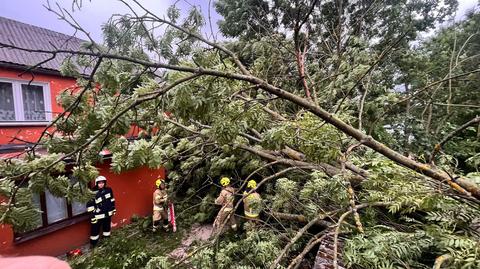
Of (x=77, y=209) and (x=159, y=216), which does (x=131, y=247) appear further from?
(x=77, y=209)

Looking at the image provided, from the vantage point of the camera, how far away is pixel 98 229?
23.3ft

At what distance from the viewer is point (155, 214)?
25.8ft

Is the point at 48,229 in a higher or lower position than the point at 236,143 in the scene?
lower

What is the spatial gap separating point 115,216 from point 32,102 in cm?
406

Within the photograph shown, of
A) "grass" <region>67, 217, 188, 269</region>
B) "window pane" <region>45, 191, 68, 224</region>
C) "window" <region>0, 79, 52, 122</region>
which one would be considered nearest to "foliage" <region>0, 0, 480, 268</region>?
"grass" <region>67, 217, 188, 269</region>

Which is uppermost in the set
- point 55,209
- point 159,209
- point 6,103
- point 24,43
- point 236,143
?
point 24,43

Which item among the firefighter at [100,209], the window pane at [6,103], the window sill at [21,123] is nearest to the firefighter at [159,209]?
the firefighter at [100,209]

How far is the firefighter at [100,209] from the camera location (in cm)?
695

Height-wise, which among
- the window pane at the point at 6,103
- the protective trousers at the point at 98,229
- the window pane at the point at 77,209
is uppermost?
the window pane at the point at 6,103

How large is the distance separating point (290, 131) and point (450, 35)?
10.7 m

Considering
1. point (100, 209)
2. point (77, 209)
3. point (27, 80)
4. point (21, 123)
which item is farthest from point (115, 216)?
point (27, 80)

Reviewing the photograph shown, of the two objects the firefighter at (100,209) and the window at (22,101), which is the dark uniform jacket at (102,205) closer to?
the firefighter at (100,209)

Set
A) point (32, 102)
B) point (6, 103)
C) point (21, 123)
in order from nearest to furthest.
A: point (6, 103) → point (21, 123) → point (32, 102)

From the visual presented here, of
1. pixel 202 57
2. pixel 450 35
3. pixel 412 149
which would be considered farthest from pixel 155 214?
pixel 450 35
